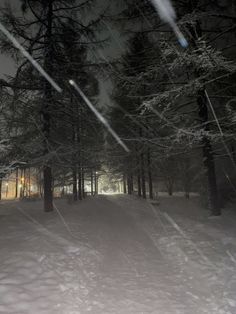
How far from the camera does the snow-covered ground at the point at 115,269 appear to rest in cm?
498

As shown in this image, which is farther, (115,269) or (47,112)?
(47,112)

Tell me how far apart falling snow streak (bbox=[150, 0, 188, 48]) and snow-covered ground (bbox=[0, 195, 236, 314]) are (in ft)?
18.7

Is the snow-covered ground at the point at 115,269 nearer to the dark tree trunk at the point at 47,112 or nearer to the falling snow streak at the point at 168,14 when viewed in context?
the dark tree trunk at the point at 47,112

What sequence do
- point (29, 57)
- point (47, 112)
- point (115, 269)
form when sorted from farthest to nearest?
point (47, 112)
point (29, 57)
point (115, 269)

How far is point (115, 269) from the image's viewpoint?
21.8ft

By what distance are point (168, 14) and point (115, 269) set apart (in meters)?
8.35

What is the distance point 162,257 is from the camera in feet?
25.2

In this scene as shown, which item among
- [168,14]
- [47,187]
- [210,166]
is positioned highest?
[168,14]

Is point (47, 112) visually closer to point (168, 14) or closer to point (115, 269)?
point (168, 14)

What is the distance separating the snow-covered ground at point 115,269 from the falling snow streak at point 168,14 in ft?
18.7

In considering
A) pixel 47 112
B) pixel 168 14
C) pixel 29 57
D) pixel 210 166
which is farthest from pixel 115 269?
pixel 29 57

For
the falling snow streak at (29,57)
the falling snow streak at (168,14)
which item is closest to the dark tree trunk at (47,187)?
the falling snow streak at (29,57)

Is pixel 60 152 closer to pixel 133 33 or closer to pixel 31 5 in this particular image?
pixel 133 33

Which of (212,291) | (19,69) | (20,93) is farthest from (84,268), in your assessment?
(19,69)
